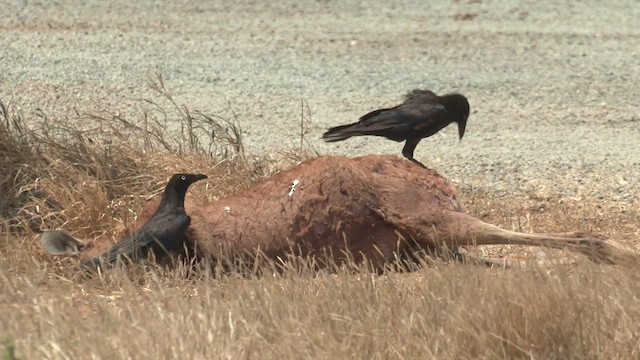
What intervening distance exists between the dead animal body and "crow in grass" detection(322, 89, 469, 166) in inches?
35.9

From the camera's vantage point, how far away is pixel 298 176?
682 centimetres

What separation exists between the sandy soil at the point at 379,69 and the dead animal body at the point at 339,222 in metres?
2.24

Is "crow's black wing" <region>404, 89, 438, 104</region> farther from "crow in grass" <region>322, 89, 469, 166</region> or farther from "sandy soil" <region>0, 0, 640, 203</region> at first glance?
"sandy soil" <region>0, 0, 640, 203</region>

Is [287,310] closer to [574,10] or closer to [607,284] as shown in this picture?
[607,284]

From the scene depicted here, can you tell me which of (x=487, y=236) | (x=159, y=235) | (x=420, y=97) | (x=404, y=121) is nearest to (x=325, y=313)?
(x=159, y=235)

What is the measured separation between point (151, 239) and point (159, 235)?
0.04m

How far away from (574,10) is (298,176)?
1069cm

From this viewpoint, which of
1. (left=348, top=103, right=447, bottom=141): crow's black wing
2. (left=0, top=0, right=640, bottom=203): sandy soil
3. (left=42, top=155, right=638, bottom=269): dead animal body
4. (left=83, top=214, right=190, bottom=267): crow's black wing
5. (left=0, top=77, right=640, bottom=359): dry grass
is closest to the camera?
(left=0, top=77, right=640, bottom=359): dry grass

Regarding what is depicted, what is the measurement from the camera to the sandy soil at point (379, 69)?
10.3 meters

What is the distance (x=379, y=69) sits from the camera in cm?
1334

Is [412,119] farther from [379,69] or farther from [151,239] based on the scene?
[379,69]

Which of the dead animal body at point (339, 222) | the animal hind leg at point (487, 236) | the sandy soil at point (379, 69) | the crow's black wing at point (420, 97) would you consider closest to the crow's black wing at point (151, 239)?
the dead animal body at point (339, 222)

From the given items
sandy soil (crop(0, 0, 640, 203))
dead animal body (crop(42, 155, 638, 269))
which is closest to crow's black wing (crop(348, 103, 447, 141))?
dead animal body (crop(42, 155, 638, 269))

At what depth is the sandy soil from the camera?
1028 centimetres
